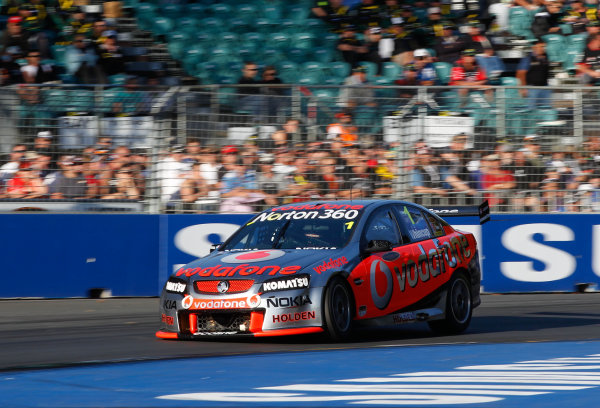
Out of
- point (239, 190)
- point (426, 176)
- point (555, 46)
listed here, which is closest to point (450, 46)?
point (555, 46)

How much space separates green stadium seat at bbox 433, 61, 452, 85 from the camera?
1830 centimetres

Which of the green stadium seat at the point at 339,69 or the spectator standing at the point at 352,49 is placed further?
the spectator standing at the point at 352,49

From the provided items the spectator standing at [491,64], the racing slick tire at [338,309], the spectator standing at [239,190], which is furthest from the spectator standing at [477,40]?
the racing slick tire at [338,309]

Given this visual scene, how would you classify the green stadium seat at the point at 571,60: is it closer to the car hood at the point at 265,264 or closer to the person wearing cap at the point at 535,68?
the person wearing cap at the point at 535,68

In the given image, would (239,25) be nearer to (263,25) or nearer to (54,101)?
(263,25)

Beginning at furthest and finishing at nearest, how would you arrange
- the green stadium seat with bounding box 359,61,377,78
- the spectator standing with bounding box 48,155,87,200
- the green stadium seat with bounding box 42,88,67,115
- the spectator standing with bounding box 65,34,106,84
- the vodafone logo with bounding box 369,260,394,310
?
the green stadium seat with bounding box 359,61,377,78
the spectator standing with bounding box 65,34,106,84
the green stadium seat with bounding box 42,88,67,115
the spectator standing with bounding box 48,155,87,200
the vodafone logo with bounding box 369,260,394,310

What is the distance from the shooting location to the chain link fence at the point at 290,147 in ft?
46.2

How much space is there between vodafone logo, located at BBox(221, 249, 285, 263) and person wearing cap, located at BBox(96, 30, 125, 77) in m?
8.72

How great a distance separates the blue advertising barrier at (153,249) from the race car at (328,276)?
14.0 ft

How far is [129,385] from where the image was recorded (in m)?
6.46

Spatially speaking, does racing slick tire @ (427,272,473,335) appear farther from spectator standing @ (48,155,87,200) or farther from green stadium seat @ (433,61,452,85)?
green stadium seat @ (433,61,452,85)

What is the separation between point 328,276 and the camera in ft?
28.4

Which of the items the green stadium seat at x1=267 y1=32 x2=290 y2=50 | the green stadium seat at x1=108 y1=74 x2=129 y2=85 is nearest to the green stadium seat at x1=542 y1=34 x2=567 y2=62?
the green stadium seat at x1=267 y1=32 x2=290 y2=50

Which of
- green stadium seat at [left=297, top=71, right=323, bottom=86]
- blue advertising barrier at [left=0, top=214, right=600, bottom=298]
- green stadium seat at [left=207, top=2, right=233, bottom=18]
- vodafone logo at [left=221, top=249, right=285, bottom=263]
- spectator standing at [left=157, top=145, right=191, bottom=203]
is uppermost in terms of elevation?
green stadium seat at [left=207, top=2, right=233, bottom=18]
